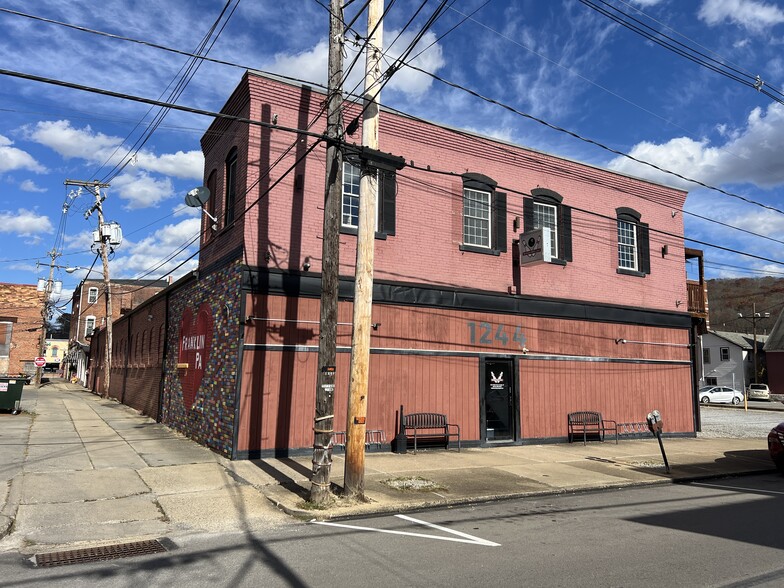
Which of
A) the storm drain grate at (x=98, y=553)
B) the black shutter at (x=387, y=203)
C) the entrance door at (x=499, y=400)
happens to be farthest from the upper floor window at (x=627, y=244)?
the storm drain grate at (x=98, y=553)

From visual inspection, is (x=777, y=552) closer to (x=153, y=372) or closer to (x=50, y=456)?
(x=50, y=456)

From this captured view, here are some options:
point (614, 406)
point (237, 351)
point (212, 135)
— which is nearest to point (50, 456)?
point (237, 351)

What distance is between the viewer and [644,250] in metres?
19.1

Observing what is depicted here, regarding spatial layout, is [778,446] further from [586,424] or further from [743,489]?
[586,424]

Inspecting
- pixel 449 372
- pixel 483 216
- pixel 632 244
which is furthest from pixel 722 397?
pixel 449 372

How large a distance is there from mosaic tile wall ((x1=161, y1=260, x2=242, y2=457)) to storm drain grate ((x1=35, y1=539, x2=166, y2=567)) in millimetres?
5363

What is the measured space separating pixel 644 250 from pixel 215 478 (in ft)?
50.3

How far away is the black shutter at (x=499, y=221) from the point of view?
52.7 feet

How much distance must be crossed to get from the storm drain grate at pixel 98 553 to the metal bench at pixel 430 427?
765 cm

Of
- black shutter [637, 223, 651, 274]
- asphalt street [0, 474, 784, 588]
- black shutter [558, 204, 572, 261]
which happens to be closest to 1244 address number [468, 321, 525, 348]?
black shutter [558, 204, 572, 261]

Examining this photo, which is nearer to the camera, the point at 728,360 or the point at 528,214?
the point at 528,214

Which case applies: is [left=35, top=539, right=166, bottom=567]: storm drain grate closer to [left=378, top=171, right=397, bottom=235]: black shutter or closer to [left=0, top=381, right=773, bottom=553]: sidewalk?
[left=0, top=381, right=773, bottom=553]: sidewalk

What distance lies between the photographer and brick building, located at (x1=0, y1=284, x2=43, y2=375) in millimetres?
47156

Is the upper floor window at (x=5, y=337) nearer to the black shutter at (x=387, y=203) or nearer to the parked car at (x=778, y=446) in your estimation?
the black shutter at (x=387, y=203)
